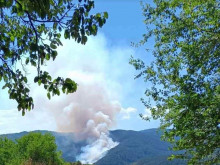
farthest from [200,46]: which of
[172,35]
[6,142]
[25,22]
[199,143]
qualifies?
[6,142]

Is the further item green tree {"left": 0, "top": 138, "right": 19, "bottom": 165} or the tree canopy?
the tree canopy

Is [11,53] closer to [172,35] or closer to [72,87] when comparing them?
[72,87]

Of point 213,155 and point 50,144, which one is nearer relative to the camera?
point 213,155

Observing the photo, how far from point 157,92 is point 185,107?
320 centimetres

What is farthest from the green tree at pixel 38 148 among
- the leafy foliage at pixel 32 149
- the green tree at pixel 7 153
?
the green tree at pixel 7 153

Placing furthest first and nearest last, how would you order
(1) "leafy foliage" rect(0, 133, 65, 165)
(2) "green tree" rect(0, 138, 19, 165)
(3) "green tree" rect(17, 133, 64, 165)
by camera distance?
1. (3) "green tree" rect(17, 133, 64, 165)
2. (1) "leafy foliage" rect(0, 133, 65, 165)
3. (2) "green tree" rect(0, 138, 19, 165)

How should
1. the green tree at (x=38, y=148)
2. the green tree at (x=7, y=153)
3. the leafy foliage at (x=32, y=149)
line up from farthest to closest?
the green tree at (x=38, y=148) → the leafy foliage at (x=32, y=149) → the green tree at (x=7, y=153)

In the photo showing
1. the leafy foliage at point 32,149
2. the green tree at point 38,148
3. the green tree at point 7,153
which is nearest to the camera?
the green tree at point 7,153

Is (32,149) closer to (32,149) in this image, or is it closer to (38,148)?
(32,149)

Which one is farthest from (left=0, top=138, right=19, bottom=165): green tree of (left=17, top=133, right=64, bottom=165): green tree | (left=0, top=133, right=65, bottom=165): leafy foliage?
(left=17, top=133, right=64, bottom=165): green tree

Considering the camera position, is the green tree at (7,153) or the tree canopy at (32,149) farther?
the tree canopy at (32,149)

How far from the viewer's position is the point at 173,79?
66.7 ft

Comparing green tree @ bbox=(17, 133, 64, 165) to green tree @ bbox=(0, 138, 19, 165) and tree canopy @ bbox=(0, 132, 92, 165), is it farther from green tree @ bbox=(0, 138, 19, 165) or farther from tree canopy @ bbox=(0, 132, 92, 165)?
green tree @ bbox=(0, 138, 19, 165)

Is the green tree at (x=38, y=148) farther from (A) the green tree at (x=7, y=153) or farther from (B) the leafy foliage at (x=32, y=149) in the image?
(A) the green tree at (x=7, y=153)
